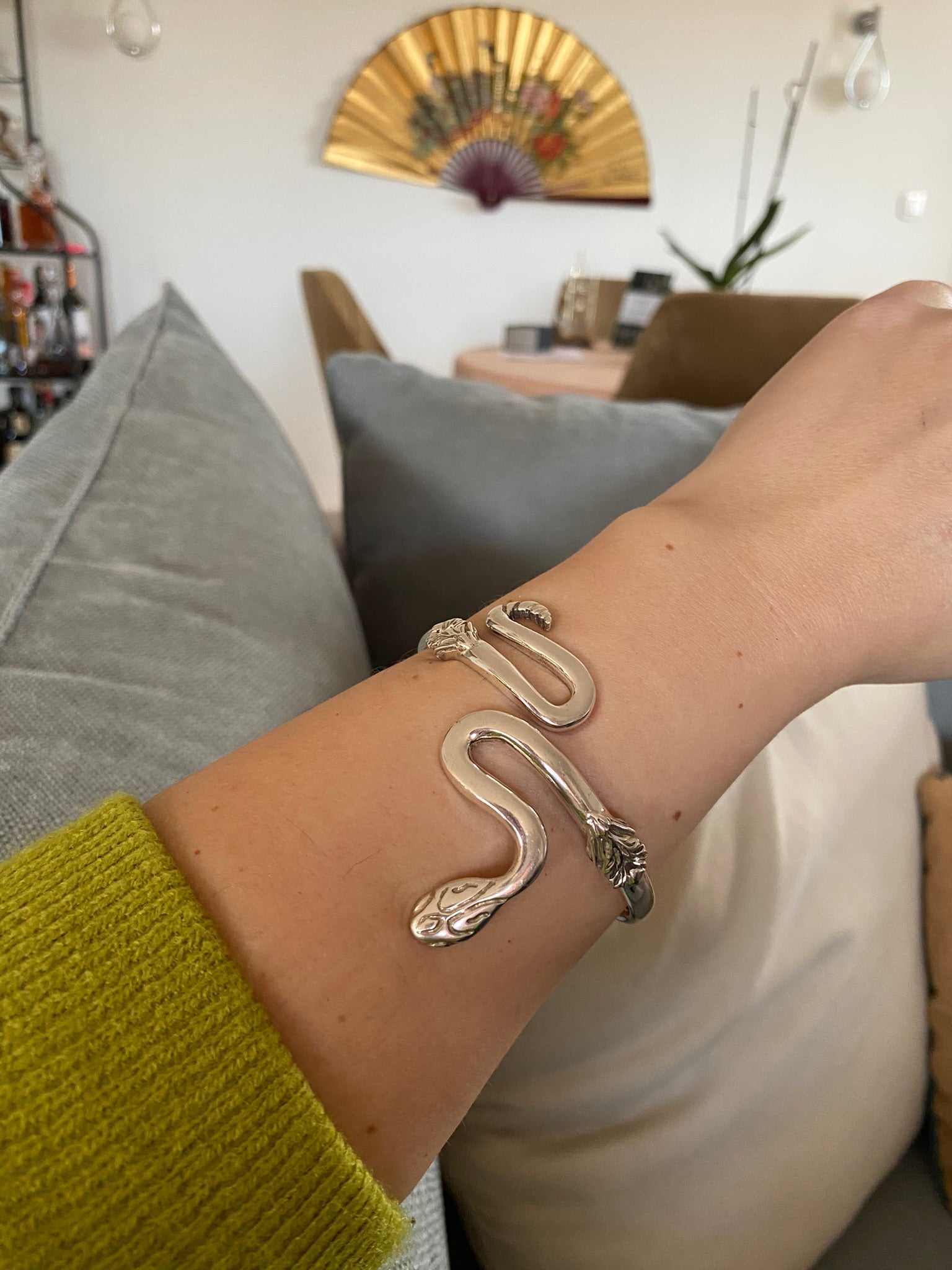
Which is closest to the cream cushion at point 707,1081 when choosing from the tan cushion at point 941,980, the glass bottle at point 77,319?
the tan cushion at point 941,980

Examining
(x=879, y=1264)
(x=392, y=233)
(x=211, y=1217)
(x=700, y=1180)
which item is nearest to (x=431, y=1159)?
(x=211, y=1217)

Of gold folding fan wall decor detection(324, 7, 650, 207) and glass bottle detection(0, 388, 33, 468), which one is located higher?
gold folding fan wall decor detection(324, 7, 650, 207)

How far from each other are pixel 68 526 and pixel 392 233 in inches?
117

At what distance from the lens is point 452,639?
1.15ft

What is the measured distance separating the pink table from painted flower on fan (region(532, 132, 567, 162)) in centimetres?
88

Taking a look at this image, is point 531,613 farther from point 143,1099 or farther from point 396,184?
point 396,184

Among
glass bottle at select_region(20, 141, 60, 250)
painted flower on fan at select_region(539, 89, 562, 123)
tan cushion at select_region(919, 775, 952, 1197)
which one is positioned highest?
painted flower on fan at select_region(539, 89, 562, 123)

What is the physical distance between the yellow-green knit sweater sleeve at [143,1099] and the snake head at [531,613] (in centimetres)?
18

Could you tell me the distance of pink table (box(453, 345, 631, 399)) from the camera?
78.7 inches

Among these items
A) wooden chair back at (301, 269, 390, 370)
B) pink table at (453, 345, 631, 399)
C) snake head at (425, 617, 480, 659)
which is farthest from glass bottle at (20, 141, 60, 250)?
snake head at (425, 617, 480, 659)

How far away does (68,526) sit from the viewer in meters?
0.52

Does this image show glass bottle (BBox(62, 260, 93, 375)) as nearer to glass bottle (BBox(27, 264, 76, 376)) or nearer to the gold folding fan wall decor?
glass bottle (BBox(27, 264, 76, 376))

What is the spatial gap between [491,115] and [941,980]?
10.6ft

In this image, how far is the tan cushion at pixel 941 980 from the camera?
2.09 feet
